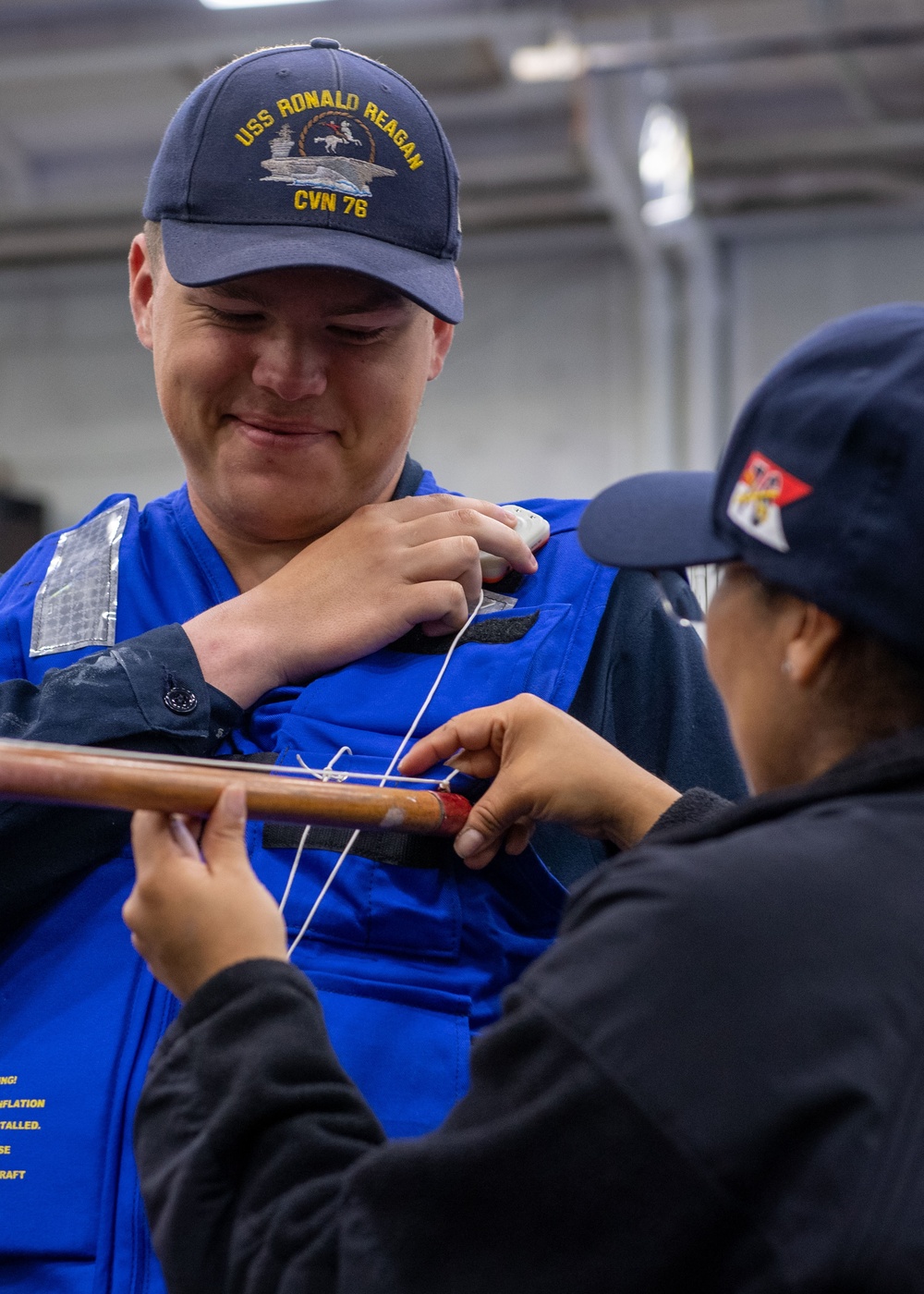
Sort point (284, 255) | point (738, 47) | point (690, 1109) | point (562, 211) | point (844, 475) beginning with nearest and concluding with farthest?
1. point (690, 1109)
2. point (844, 475)
3. point (284, 255)
4. point (738, 47)
5. point (562, 211)

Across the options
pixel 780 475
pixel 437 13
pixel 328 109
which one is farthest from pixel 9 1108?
pixel 437 13

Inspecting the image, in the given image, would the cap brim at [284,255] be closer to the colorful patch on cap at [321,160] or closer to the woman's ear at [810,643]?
the colorful patch on cap at [321,160]

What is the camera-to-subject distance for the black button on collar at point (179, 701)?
1178 millimetres

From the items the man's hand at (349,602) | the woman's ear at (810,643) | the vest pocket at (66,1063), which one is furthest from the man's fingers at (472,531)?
the woman's ear at (810,643)

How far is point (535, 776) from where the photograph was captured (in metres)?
1.13

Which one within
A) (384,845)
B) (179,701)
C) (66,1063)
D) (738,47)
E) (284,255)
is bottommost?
(66,1063)

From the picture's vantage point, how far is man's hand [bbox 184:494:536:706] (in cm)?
125

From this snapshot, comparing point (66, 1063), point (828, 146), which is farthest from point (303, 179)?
point (828, 146)

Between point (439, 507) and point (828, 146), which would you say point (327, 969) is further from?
point (828, 146)

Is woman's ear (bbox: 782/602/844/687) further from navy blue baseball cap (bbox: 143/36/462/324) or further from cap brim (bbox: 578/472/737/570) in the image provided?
navy blue baseball cap (bbox: 143/36/462/324)

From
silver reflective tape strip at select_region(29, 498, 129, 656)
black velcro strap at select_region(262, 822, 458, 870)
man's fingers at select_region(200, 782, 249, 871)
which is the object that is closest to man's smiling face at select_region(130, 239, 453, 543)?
silver reflective tape strip at select_region(29, 498, 129, 656)

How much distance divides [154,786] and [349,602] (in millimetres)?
402

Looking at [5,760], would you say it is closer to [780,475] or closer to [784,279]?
[780,475]

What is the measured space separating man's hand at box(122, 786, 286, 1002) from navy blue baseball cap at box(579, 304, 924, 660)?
36cm
